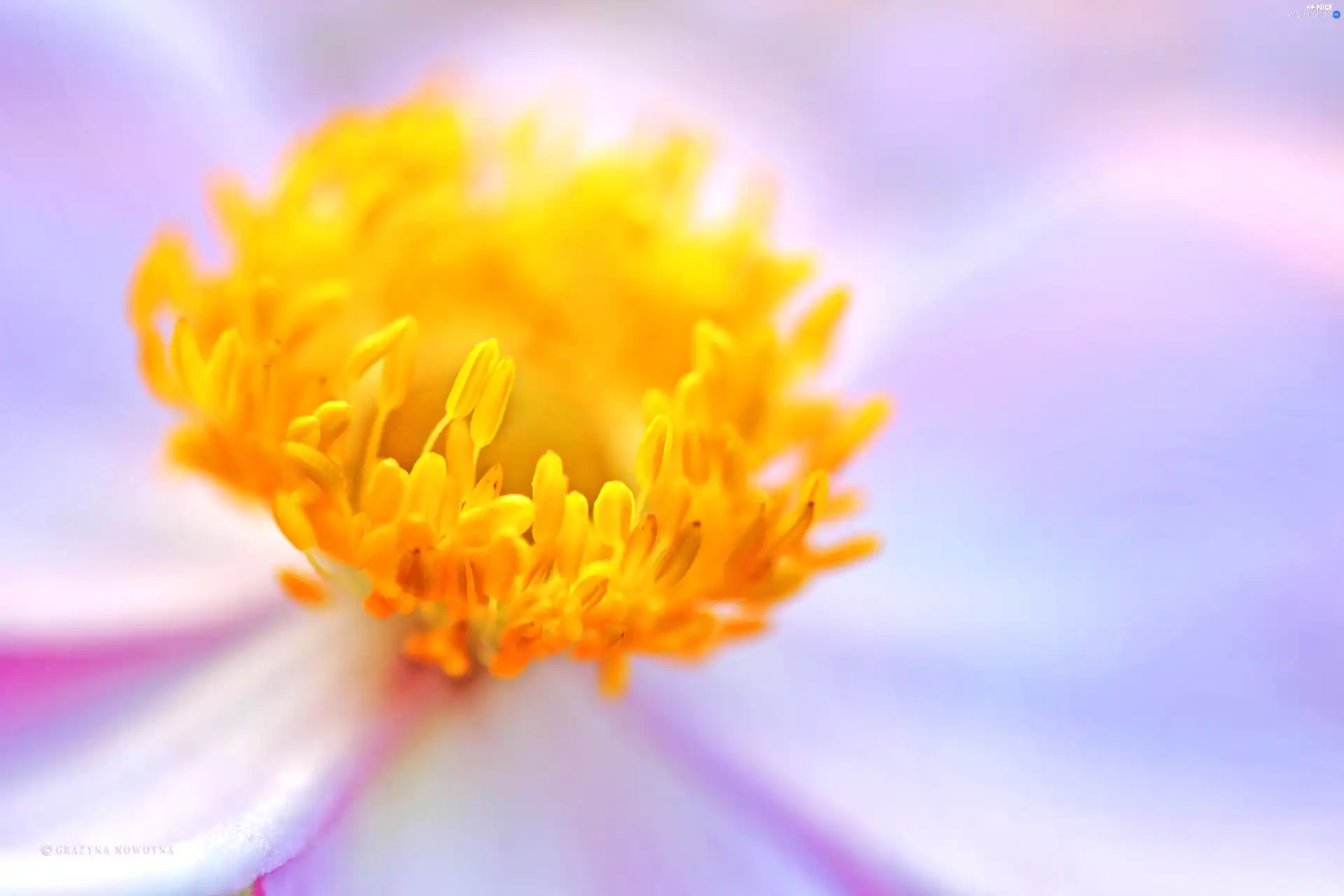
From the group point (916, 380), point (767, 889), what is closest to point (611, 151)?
point (916, 380)

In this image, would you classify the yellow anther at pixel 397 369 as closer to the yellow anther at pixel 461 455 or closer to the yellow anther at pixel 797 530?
the yellow anther at pixel 461 455

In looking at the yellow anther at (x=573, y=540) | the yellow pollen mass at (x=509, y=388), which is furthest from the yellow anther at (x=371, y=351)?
the yellow anther at (x=573, y=540)

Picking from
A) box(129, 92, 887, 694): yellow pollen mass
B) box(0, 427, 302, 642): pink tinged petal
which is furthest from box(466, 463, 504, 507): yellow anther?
box(0, 427, 302, 642): pink tinged petal

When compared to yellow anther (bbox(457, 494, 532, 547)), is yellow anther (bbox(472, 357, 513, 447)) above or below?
above

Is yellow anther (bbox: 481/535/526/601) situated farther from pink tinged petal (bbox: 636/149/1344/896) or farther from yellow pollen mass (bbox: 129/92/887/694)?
pink tinged petal (bbox: 636/149/1344/896)

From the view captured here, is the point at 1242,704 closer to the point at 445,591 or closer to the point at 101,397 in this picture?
the point at 445,591

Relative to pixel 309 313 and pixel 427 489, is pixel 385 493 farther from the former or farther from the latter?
pixel 309 313

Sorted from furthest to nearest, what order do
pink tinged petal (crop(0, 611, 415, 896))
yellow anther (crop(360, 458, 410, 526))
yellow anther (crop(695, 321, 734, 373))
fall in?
1. yellow anther (crop(695, 321, 734, 373))
2. yellow anther (crop(360, 458, 410, 526))
3. pink tinged petal (crop(0, 611, 415, 896))

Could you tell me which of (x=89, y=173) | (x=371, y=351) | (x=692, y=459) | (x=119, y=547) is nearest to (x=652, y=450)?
(x=692, y=459)
